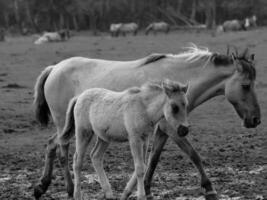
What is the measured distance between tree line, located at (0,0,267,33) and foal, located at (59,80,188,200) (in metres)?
58.7

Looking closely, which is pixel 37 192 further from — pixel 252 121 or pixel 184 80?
pixel 252 121

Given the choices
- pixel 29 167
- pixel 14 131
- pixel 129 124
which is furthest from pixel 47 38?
pixel 129 124

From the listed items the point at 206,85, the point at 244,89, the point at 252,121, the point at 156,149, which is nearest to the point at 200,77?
the point at 206,85

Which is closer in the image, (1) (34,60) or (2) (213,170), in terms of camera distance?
(2) (213,170)

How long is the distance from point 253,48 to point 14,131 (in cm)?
1470

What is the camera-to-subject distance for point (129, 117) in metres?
7.75

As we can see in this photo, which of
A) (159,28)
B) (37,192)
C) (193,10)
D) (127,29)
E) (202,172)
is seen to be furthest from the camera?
(193,10)

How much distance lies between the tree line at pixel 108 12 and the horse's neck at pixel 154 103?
194 ft

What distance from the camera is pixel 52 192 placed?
9.32 meters

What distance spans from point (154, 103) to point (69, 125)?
151 cm

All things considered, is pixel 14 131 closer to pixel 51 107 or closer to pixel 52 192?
pixel 51 107

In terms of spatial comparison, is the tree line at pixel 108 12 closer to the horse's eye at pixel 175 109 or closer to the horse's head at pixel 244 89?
the horse's head at pixel 244 89

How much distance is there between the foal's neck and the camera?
7613mm

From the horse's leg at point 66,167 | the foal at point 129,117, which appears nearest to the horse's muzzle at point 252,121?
the foal at point 129,117
